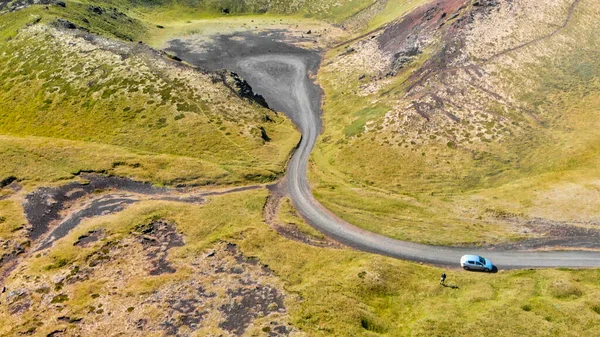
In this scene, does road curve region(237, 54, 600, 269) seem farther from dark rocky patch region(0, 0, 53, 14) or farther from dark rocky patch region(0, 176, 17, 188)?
dark rocky patch region(0, 0, 53, 14)

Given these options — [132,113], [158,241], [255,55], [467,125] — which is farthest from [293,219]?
[255,55]

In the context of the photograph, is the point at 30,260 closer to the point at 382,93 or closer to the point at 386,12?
the point at 382,93

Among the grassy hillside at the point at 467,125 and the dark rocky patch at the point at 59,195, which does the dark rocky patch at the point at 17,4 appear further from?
the grassy hillside at the point at 467,125

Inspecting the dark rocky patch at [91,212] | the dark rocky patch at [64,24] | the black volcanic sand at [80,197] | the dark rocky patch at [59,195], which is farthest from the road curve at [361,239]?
the dark rocky patch at [64,24]

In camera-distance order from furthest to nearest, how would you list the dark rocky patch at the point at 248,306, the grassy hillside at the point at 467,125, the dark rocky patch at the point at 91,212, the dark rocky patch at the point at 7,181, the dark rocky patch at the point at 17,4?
1. the dark rocky patch at the point at 17,4
2. the dark rocky patch at the point at 7,181
3. the grassy hillside at the point at 467,125
4. the dark rocky patch at the point at 91,212
5. the dark rocky patch at the point at 248,306

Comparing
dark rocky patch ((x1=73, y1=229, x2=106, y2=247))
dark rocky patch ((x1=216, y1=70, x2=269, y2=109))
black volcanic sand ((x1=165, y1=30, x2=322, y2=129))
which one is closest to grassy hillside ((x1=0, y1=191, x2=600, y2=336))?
dark rocky patch ((x1=73, y1=229, x2=106, y2=247))

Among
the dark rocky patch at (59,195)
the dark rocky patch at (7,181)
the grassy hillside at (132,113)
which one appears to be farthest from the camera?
the grassy hillside at (132,113)

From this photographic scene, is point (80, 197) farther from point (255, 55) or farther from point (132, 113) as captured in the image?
point (255, 55)
